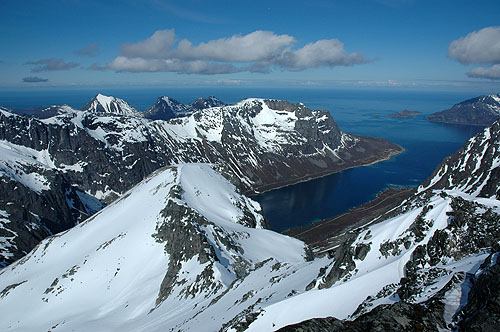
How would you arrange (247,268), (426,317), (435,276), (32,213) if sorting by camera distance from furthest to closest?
1. (32,213)
2. (247,268)
3. (435,276)
4. (426,317)

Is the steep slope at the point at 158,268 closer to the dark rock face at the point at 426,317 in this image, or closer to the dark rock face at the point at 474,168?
the dark rock face at the point at 426,317

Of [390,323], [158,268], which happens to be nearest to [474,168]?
[158,268]

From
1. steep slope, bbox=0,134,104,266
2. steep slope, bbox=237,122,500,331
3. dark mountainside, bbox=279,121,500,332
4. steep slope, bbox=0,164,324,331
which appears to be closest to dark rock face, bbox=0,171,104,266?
steep slope, bbox=0,134,104,266

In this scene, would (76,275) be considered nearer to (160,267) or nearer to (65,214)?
(160,267)

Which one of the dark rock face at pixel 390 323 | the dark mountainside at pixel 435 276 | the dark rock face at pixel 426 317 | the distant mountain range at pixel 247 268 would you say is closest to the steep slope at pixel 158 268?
the distant mountain range at pixel 247 268

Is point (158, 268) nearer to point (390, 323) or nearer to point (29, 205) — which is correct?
point (390, 323)

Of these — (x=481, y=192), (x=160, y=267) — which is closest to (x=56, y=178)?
(x=160, y=267)

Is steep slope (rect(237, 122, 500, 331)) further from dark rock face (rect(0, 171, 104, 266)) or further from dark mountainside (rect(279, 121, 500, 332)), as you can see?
dark rock face (rect(0, 171, 104, 266))
